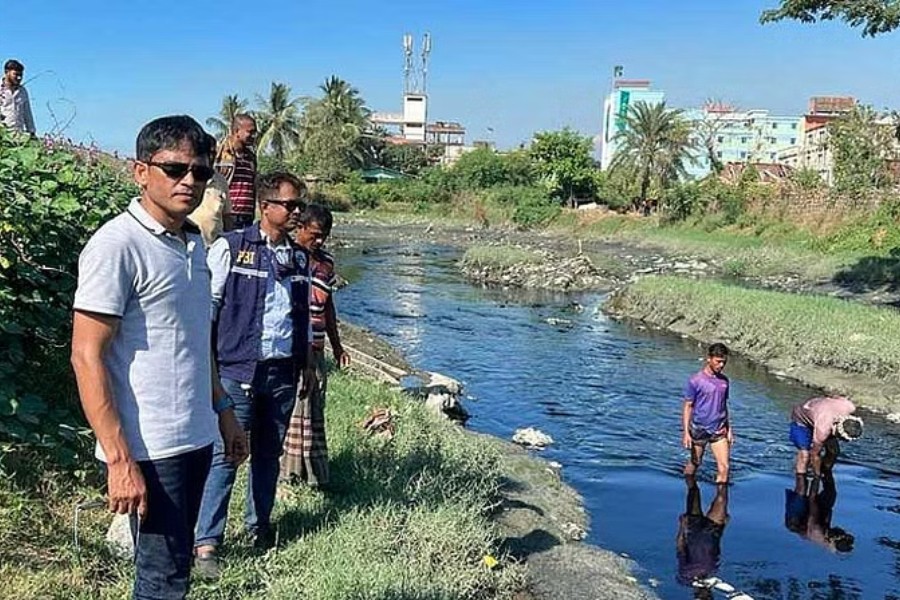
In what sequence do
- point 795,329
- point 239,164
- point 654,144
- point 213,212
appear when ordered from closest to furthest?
point 213,212
point 239,164
point 795,329
point 654,144

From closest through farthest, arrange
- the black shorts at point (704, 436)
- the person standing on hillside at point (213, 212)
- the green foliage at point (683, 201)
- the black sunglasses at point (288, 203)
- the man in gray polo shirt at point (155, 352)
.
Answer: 1. the man in gray polo shirt at point (155, 352)
2. the black sunglasses at point (288, 203)
3. the person standing on hillside at point (213, 212)
4. the black shorts at point (704, 436)
5. the green foliage at point (683, 201)

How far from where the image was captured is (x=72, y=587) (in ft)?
12.2

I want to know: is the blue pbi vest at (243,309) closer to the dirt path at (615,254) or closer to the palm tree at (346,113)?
the dirt path at (615,254)

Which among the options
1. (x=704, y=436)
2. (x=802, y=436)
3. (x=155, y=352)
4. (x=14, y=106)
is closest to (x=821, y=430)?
(x=802, y=436)

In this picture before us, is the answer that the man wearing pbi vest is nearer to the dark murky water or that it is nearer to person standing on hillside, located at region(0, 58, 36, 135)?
the dark murky water

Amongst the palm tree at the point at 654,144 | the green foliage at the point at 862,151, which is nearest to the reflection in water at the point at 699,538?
the green foliage at the point at 862,151

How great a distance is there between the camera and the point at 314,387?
526 centimetres

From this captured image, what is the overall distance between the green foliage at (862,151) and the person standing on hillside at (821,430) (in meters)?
30.5

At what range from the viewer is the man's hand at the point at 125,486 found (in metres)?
2.54

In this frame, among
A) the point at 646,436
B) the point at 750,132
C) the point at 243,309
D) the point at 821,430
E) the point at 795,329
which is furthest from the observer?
the point at 750,132

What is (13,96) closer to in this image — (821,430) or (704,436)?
(704,436)

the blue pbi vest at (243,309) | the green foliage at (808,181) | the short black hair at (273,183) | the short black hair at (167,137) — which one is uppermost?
the green foliage at (808,181)

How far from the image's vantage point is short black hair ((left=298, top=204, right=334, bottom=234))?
5.16m

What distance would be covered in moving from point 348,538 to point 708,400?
16.8ft
